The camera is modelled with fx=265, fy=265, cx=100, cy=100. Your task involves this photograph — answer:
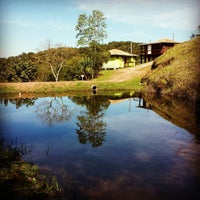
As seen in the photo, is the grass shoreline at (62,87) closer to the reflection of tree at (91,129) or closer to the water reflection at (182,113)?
the water reflection at (182,113)

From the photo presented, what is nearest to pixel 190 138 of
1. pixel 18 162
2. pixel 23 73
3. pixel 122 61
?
pixel 18 162

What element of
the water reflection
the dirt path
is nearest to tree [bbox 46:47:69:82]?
the dirt path

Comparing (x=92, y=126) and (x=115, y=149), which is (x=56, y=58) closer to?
(x=92, y=126)

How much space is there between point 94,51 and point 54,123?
3076 centimetres

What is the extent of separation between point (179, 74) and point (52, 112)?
1546 centimetres

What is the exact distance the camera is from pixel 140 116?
1969cm

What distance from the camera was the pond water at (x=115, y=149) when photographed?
26.2ft

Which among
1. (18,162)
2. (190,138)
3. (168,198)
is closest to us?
(168,198)

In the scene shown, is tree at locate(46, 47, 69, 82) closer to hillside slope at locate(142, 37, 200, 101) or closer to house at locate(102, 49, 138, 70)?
hillside slope at locate(142, 37, 200, 101)

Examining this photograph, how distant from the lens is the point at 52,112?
21750 mm

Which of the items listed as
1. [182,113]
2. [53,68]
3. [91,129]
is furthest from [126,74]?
[91,129]

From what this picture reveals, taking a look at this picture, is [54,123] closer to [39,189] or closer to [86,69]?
[39,189]

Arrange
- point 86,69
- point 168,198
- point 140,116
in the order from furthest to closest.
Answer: point 86,69 → point 140,116 → point 168,198

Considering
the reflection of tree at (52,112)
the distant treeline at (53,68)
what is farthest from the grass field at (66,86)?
the reflection of tree at (52,112)
